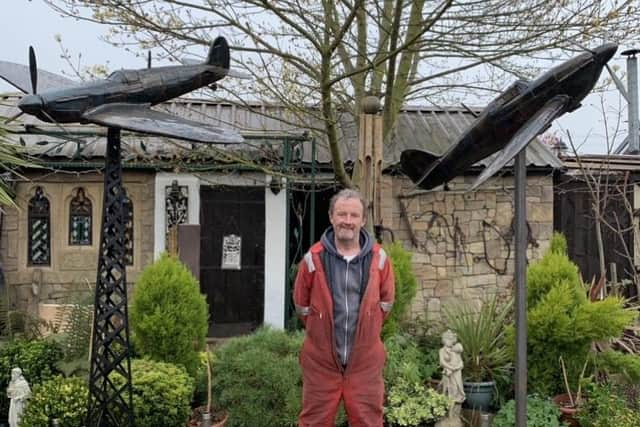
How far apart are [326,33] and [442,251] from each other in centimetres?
376

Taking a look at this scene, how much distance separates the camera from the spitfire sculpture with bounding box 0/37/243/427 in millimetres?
3400

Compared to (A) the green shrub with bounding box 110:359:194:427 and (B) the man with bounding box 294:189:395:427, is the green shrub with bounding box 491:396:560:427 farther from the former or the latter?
(A) the green shrub with bounding box 110:359:194:427

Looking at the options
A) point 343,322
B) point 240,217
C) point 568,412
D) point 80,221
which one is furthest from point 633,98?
point 343,322

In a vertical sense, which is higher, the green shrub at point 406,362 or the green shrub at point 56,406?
the green shrub at point 406,362

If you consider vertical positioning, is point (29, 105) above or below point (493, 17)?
below

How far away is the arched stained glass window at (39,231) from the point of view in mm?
7812

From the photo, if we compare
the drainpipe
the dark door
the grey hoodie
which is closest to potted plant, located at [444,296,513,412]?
the grey hoodie

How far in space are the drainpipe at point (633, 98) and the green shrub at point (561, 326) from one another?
7855 millimetres

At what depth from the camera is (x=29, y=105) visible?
335cm

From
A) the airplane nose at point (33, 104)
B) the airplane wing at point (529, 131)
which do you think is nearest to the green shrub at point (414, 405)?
the airplane wing at point (529, 131)

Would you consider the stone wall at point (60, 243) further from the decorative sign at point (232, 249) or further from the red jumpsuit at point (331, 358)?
the red jumpsuit at point (331, 358)

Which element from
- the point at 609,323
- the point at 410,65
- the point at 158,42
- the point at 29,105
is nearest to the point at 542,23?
the point at 410,65

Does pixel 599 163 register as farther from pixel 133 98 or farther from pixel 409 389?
pixel 133 98

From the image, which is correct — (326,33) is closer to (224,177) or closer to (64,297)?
(224,177)
